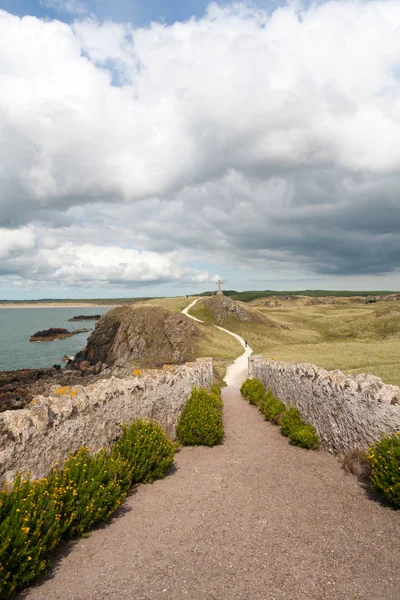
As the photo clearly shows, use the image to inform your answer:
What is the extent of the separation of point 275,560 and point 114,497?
3.55 metres

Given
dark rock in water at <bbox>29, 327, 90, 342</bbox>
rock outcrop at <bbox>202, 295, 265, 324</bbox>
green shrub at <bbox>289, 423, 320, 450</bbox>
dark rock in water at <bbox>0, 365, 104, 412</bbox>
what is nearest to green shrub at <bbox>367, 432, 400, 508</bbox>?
green shrub at <bbox>289, 423, 320, 450</bbox>

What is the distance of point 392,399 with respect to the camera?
28.2 ft

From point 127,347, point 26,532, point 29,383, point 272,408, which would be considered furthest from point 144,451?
point 127,347

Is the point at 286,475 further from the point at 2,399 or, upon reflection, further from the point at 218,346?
the point at 218,346

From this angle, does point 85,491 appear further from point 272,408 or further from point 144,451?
point 272,408

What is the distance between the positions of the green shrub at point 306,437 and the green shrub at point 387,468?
12.0 feet

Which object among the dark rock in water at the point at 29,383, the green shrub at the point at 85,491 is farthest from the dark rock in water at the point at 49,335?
the green shrub at the point at 85,491

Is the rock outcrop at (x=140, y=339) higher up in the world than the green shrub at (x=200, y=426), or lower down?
lower down

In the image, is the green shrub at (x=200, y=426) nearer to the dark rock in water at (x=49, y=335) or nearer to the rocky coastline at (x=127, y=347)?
the rocky coastline at (x=127, y=347)

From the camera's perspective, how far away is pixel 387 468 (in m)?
7.31

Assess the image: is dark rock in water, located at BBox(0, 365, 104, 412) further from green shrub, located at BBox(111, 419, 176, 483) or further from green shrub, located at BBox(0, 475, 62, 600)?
green shrub, located at BBox(0, 475, 62, 600)

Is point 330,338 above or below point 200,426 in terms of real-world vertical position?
below

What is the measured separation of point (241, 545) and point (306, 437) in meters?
6.21

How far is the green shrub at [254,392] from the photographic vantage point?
67.5ft
